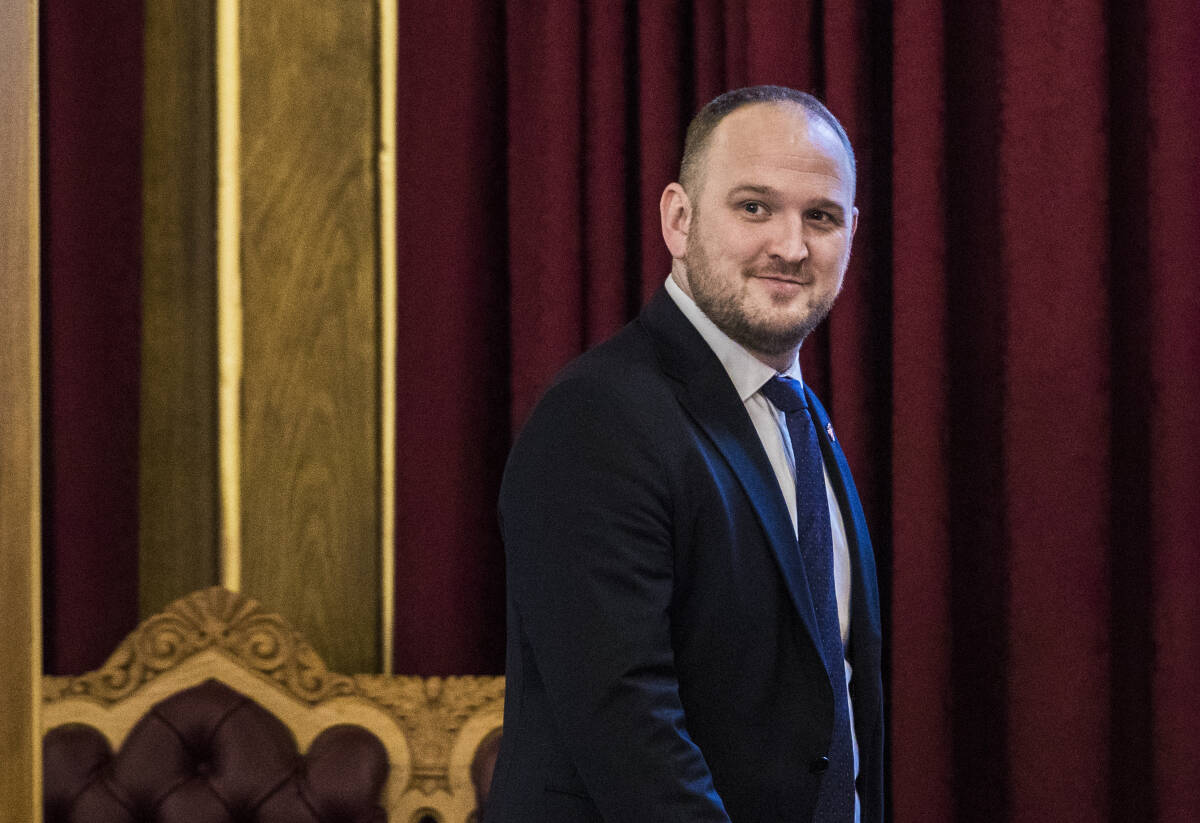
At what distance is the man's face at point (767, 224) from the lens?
1.39 metres

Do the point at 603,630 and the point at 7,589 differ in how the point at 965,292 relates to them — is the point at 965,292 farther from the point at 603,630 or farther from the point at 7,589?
the point at 7,589

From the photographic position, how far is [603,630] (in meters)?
1.13

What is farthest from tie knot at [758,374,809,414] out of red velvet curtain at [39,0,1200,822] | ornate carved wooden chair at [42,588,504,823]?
ornate carved wooden chair at [42,588,504,823]

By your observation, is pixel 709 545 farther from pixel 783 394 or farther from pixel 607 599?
pixel 783 394

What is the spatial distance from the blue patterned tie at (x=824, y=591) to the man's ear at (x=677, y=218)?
196mm

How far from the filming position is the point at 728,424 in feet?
4.36

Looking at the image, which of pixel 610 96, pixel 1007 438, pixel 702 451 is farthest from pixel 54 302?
pixel 1007 438

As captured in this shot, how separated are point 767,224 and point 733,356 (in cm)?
15

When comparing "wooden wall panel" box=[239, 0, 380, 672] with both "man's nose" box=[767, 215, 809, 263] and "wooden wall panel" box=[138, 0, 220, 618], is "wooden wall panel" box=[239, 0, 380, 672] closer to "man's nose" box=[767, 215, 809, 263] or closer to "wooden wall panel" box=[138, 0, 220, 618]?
"wooden wall panel" box=[138, 0, 220, 618]

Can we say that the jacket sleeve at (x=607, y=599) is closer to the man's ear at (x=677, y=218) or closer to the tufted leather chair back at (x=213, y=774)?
the man's ear at (x=677, y=218)

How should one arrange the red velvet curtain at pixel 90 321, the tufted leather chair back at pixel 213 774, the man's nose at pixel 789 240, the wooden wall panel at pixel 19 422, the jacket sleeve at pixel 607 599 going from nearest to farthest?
the wooden wall panel at pixel 19 422 → the jacket sleeve at pixel 607 599 → the man's nose at pixel 789 240 → the tufted leather chair back at pixel 213 774 → the red velvet curtain at pixel 90 321

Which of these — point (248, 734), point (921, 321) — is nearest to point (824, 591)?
point (921, 321)

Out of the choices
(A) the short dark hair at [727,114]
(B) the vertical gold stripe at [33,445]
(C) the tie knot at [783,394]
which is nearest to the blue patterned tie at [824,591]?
(C) the tie knot at [783,394]

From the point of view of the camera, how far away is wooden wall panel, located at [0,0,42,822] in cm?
36
